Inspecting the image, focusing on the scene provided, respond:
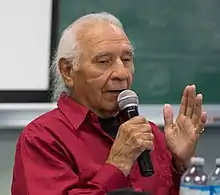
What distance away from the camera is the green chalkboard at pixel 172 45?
104 inches

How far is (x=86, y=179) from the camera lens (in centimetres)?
169

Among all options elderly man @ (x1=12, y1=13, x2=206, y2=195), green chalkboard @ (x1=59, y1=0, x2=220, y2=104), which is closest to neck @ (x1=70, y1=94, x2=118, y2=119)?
elderly man @ (x1=12, y1=13, x2=206, y2=195)

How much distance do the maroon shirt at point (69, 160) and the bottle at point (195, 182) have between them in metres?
0.18

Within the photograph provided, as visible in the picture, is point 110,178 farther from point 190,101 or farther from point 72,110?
point 190,101

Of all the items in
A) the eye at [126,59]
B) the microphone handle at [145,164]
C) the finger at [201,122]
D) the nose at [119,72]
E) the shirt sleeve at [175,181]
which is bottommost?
the shirt sleeve at [175,181]

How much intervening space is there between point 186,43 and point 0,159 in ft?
3.42

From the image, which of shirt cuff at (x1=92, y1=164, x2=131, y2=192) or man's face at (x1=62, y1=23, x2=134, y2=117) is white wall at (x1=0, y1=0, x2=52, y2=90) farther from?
shirt cuff at (x1=92, y1=164, x2=131, y2=192)

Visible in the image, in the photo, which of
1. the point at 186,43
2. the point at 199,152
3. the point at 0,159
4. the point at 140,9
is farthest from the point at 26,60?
the point at 199,152

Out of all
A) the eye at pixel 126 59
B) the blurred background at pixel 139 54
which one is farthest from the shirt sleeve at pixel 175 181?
the blurred background at pixel 139 54

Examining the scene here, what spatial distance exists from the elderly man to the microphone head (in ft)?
0.19

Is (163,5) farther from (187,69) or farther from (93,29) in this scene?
(93,29)

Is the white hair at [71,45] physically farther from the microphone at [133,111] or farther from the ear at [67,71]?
the microphone at [133,111]

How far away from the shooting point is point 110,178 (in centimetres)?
159

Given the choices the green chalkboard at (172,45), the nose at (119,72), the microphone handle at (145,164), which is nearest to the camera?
the microphone handle at (145,164)
